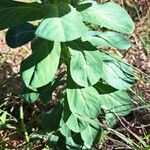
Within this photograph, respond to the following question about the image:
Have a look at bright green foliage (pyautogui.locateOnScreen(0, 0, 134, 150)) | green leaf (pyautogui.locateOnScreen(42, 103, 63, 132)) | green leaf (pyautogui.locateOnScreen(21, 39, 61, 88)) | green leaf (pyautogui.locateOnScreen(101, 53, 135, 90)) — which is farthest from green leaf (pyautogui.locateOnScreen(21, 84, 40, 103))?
green leaf (pyautogui.locateOnScreen(101, 53, 135, 90))

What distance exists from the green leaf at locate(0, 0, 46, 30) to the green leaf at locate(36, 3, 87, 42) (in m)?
0.10

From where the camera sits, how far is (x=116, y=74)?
6.48 ft

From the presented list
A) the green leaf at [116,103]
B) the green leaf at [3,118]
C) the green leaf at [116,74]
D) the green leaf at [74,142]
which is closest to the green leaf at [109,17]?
the green leaf at [116,74]

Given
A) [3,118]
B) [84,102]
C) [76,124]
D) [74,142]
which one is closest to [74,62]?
[84,102]

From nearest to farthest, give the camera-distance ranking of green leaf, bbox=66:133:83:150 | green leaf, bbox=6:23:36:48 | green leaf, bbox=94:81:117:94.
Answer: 1. green leaf, bbox=6:23:36:48
2. green leaf, bbox=94:81:117:94
3. green leaf, bbox=66:133:83:150

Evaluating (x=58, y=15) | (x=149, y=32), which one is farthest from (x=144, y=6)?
(x=58, y=15)

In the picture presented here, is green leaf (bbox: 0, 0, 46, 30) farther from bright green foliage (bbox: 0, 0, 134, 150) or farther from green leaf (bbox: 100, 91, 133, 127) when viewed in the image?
green leaf (bbox: 100, 91, 133, 127)

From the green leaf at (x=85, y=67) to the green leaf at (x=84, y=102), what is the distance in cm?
13

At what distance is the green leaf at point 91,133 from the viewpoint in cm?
203

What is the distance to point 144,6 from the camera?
124 inches

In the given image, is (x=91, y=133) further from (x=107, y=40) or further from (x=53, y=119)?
(x=107, y=40)

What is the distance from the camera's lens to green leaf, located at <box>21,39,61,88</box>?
1789mm

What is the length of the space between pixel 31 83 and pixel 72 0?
1.27ft

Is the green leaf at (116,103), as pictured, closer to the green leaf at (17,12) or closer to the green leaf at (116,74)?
the green leaf at (116,74)
